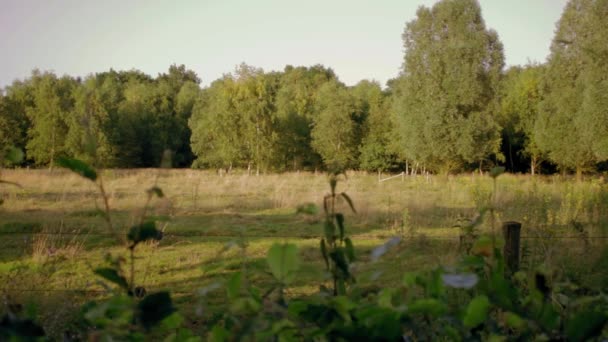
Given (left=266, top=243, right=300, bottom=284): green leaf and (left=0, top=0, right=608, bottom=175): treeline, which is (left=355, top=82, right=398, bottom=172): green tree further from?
(left=266, top=243, right=300, bottom=284): green leaf

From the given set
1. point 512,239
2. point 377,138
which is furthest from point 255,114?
point 512,239

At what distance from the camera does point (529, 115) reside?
1221 inches

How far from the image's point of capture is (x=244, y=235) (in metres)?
5.61

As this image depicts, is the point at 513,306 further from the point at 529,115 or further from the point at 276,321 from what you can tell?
the point at 529,115

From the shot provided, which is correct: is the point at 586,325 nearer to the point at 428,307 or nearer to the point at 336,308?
the point at 428,307

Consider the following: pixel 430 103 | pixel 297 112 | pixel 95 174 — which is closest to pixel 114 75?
pixel 297 112

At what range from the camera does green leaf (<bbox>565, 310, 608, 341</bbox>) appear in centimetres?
80

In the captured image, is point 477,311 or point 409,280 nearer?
point 477,311

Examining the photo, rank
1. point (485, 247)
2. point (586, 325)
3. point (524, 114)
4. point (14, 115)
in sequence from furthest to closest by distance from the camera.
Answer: point (14, 115)
point (524, 114)
point (485, 247)
point (586, 325)

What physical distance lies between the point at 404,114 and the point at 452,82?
10.2 feet

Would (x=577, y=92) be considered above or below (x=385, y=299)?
above

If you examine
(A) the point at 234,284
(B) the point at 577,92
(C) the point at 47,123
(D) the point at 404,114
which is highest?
(B) the point at 577,92

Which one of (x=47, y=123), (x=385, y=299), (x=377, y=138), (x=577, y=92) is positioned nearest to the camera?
(x=385, y=299)

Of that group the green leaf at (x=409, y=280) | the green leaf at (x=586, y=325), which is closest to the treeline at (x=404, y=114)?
the green leaf at (x=409, y=280)
